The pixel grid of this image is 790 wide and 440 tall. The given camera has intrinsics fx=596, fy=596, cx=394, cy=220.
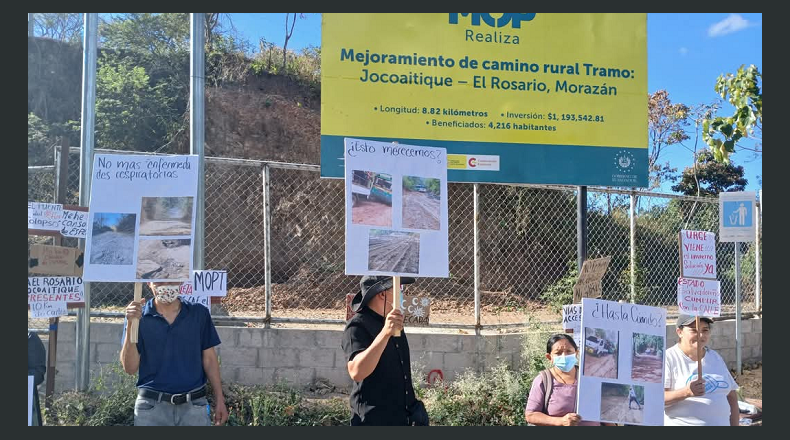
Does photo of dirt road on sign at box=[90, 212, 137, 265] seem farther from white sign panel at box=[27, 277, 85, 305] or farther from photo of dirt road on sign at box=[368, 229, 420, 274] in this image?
white sign panel at box=[27, 277, 85, 305]

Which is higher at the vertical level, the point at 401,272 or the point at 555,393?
the point at 401,272

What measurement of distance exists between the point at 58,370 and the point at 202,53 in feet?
12.2

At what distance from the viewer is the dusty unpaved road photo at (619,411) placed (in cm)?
389

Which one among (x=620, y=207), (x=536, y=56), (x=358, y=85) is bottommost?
(x=620, y=207)

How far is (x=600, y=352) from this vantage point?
3.93 metres

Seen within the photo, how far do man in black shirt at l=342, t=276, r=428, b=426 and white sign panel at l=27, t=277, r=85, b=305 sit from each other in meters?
3.19

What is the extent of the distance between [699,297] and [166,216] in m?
4.06

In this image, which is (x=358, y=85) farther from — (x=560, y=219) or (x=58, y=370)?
(x=560, y=219)

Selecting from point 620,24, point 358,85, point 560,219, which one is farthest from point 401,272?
point 560,219

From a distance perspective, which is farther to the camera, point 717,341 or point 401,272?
point 717,341

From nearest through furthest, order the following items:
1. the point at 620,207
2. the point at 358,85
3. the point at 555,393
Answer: the point at 555,393 → the point at 358,85 → the point at 620,207

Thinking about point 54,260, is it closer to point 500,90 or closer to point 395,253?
point 395,253

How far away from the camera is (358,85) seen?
267 inches

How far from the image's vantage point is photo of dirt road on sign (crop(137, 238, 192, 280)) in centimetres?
389
